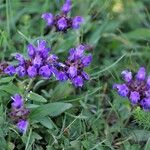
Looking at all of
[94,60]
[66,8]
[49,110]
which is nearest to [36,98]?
[49,110]

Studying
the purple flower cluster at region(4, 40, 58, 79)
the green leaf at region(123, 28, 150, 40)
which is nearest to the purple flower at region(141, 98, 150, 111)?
the purple flower cluster at region(4, 40, 58, 79)

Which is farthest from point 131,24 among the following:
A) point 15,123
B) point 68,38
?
point 15,123

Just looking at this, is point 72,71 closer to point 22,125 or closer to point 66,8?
point 22,125

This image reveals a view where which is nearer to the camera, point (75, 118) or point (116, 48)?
point (75, 118)

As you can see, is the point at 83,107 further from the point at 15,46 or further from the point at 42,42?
the point at 15,46

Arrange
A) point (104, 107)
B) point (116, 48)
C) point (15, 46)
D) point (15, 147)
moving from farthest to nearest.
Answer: point (116, 48)
point (15, 46)
point (104, 107)
point (15, 147)

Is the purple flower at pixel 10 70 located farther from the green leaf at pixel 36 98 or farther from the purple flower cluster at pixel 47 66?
the green leaf at pixel 36 98
